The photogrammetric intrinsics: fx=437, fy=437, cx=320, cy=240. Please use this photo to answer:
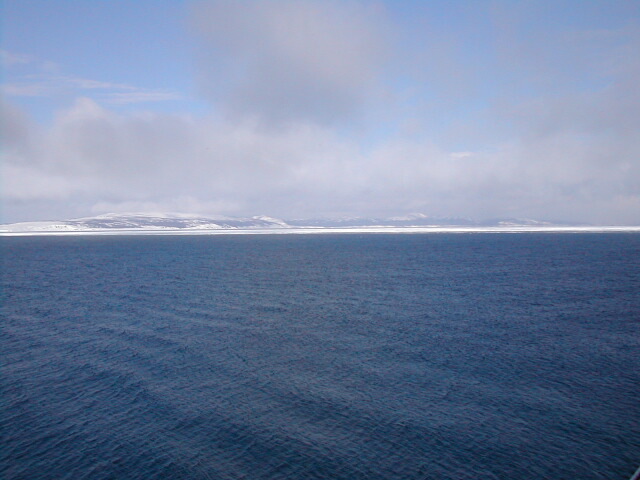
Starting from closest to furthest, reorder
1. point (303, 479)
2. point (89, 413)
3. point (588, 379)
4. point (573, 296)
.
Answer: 1. point (303, 479)
2. point (89, 413)
3. point (588, 379)
4. point (573, 296)

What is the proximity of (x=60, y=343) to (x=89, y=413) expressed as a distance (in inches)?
595

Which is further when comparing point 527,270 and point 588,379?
point 527,270

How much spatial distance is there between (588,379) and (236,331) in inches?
1099

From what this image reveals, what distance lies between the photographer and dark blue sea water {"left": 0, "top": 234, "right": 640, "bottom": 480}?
20.1 metres

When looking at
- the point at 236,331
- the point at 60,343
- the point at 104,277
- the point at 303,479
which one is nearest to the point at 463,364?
the point at 303,479

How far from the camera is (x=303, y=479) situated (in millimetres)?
18719

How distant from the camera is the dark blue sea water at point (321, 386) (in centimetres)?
2006

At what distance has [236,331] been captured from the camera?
133 feet

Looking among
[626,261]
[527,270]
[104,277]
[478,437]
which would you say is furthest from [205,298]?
[626,261]

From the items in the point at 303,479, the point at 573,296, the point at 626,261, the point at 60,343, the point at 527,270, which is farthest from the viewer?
the point at 626,261

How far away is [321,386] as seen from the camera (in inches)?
1096

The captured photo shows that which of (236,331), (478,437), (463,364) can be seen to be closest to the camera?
(478,437)

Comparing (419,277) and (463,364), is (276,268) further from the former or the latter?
(463,364)

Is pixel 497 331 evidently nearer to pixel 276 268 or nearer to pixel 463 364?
pixel 463 364
